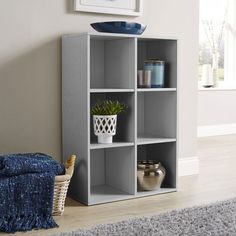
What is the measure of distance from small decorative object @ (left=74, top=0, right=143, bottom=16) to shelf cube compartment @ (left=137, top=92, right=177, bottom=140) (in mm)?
528

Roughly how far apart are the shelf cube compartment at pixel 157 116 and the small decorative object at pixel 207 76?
2.50 meters

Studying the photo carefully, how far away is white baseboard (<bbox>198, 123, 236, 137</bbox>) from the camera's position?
5.42 metres

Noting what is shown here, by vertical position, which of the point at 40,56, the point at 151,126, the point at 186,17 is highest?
the point at 186,17

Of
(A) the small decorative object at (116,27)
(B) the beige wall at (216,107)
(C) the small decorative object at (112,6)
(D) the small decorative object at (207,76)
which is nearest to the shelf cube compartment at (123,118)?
(A) the small decorative object at (116,27)

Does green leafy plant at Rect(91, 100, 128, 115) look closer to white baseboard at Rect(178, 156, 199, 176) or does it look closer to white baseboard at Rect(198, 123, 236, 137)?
white baseboard at Rect(178, 156, 199, 176)

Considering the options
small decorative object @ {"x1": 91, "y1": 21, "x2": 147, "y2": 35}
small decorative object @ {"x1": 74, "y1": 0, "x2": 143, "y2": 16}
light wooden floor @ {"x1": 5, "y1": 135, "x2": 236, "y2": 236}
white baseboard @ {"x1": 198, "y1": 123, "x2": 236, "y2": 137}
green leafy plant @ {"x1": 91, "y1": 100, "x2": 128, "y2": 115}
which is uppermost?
small decorative object @ {"x1": 74, "y1": 0, "x2": 143, "y2": 16}

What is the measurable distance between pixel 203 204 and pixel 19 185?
0.98 meters

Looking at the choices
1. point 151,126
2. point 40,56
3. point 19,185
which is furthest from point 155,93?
point 19,185

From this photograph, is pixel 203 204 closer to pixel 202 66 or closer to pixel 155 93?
pixel 155 93

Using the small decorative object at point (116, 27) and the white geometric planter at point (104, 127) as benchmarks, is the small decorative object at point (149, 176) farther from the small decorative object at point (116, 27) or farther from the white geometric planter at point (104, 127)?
the small decorative object at point (116, 27)

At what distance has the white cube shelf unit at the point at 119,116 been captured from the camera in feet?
8.66

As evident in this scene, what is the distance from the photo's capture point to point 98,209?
2557 millimetres

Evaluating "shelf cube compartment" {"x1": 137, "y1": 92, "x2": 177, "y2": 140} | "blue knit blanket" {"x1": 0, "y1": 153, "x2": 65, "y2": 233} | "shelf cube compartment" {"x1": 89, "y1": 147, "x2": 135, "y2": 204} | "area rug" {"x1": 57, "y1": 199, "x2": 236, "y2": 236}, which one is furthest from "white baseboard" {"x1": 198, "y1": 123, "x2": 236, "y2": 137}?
"blue knit blanket" {"x1": 0, "y1": 153, "x2": 65, "y2": 233}

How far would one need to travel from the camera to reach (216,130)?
556 centimetres
